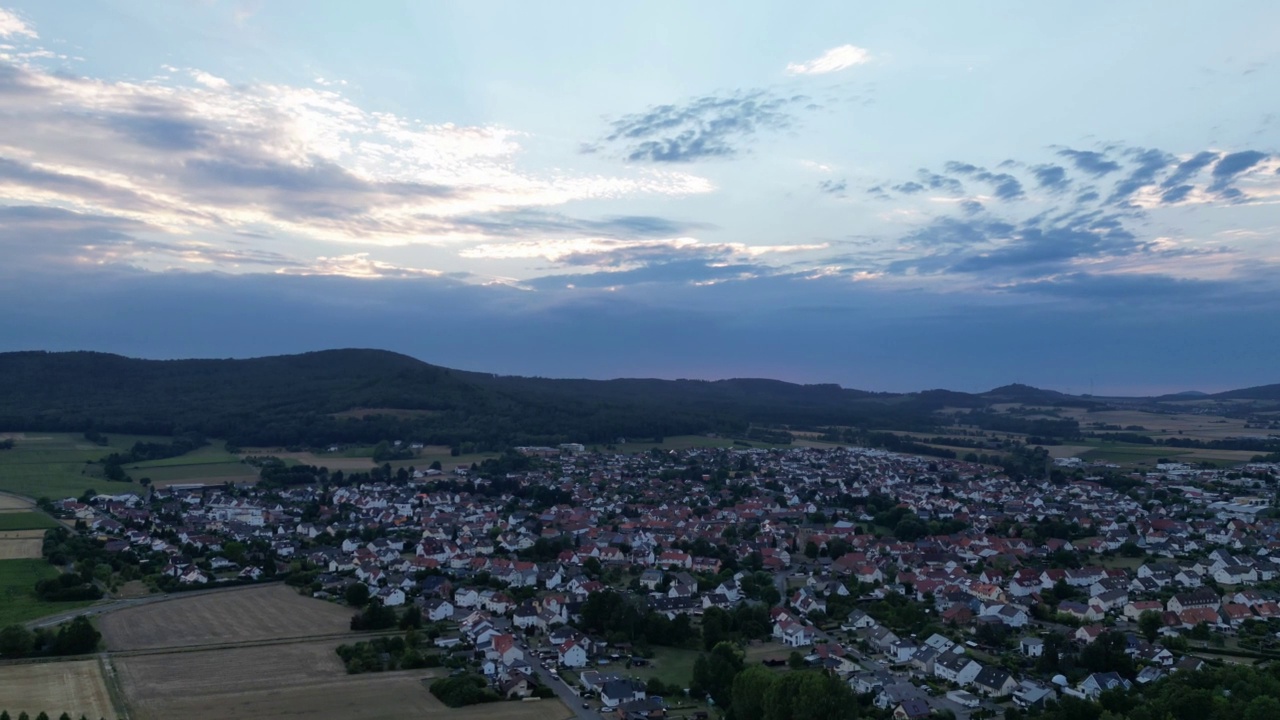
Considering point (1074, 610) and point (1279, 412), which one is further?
point (1279, 412)

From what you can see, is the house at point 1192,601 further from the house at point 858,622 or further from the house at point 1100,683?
the house at point 858,622

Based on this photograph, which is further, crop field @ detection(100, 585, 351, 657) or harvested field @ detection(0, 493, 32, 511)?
harvested field @ detection(0, 493, 32, 511)

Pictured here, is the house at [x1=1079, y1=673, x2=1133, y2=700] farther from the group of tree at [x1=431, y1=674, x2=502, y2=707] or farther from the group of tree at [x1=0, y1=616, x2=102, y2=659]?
the group of tree at [x1=0, y1=616, x2=102, y2=659]

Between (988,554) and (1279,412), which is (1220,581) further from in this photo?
(1279,412)

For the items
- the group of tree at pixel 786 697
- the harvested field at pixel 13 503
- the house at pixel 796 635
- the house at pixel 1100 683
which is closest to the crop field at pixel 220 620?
the house at pixel 796 635

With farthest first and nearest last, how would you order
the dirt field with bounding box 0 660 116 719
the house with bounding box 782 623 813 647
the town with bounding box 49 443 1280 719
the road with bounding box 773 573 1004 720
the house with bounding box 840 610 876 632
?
the house with bounding box 840 610 876 632, the house with bounding box 782 623 813 647, the town with bounding box 49 443 1280 719, the road with bounding box 773 573 1004 720, the dirt field with bounding box 0 660 116 719

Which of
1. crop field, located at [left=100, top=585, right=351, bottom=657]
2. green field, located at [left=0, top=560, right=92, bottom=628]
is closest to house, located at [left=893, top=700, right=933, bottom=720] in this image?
crop field, located at [left=100, top=585, right=351, bottom=657]

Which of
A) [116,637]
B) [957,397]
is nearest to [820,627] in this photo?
[116,637]

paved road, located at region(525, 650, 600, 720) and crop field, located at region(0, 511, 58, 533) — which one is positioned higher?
crop field, located at region(0, 511, 58, 533)
